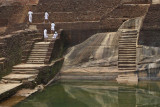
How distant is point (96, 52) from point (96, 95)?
3.97m

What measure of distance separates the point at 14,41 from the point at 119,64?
18.3 ft

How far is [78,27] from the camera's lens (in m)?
14.6

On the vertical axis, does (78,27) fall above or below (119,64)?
above

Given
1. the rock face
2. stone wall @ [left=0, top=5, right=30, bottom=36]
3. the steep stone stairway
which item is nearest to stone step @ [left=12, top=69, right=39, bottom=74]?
the steep stone stairway

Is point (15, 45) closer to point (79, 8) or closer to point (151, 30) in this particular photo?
point (79, 8)

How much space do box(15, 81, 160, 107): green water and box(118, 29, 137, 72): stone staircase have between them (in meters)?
1.14

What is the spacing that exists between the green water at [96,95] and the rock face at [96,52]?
5.21ft

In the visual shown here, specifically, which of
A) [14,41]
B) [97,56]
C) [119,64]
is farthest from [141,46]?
[14,41]

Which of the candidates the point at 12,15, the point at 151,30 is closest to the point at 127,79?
the point at 151,30

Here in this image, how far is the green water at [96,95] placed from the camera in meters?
8.95

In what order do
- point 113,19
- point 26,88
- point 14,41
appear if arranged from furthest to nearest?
point 113,19, point 14,41, point 26,88

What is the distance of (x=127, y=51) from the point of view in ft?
42.4

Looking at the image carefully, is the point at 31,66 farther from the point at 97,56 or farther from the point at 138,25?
the point at 138,25

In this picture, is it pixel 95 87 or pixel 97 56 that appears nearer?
pixel 95 87
